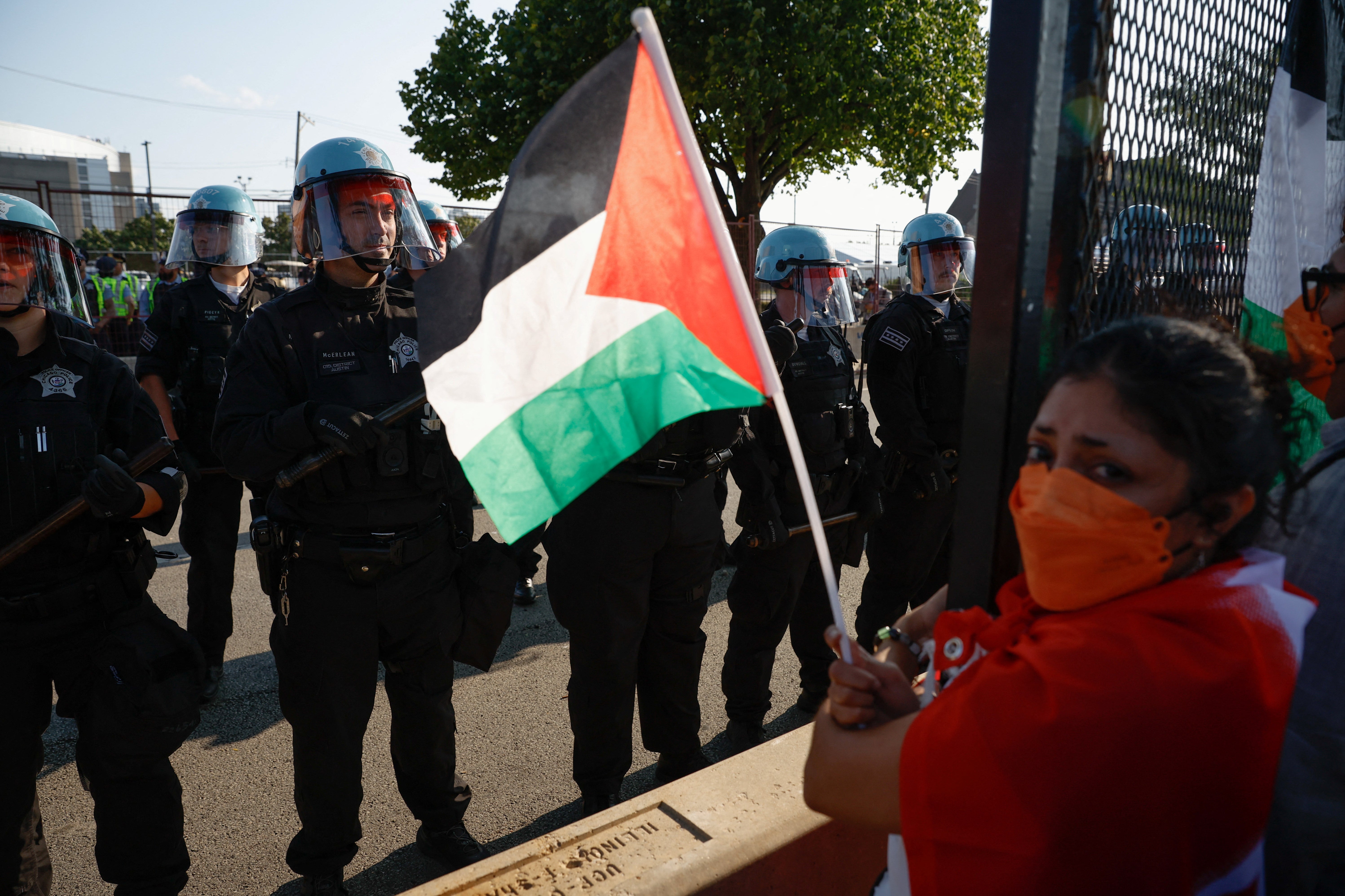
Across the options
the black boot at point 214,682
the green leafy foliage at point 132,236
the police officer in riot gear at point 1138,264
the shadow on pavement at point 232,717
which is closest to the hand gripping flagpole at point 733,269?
the police officer in riot gear at point 1138,264

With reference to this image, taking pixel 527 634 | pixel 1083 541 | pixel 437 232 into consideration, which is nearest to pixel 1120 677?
pixel 1083 541

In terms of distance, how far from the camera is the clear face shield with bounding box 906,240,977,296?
4441 mm

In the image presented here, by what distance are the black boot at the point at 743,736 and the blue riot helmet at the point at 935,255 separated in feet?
7.78

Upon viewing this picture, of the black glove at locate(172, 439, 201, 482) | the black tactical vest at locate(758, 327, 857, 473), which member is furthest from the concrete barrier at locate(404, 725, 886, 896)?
the black tactical vest at locate(758, 327, 857, 473)

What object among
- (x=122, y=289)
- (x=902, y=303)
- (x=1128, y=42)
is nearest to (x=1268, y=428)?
(x=1128, y=42)

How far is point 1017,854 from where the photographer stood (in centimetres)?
92

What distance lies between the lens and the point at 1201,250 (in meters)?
1.81

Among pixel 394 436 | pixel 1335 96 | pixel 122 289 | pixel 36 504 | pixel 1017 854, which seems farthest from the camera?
pixel 122 289

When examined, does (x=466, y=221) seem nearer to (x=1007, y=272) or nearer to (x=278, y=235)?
(x=1007, y=272)

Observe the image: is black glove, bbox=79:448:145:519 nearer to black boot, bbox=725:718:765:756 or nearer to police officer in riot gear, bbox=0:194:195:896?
police officer in riot gear, bbox=0:194:195:896

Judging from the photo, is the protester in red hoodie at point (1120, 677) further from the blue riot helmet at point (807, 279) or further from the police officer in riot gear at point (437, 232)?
the police officer in riot gear at point (437, 232)

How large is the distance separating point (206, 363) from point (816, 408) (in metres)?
3.13

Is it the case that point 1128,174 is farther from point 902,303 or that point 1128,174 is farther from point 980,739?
point 902,303

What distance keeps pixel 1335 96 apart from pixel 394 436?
2730 mm
